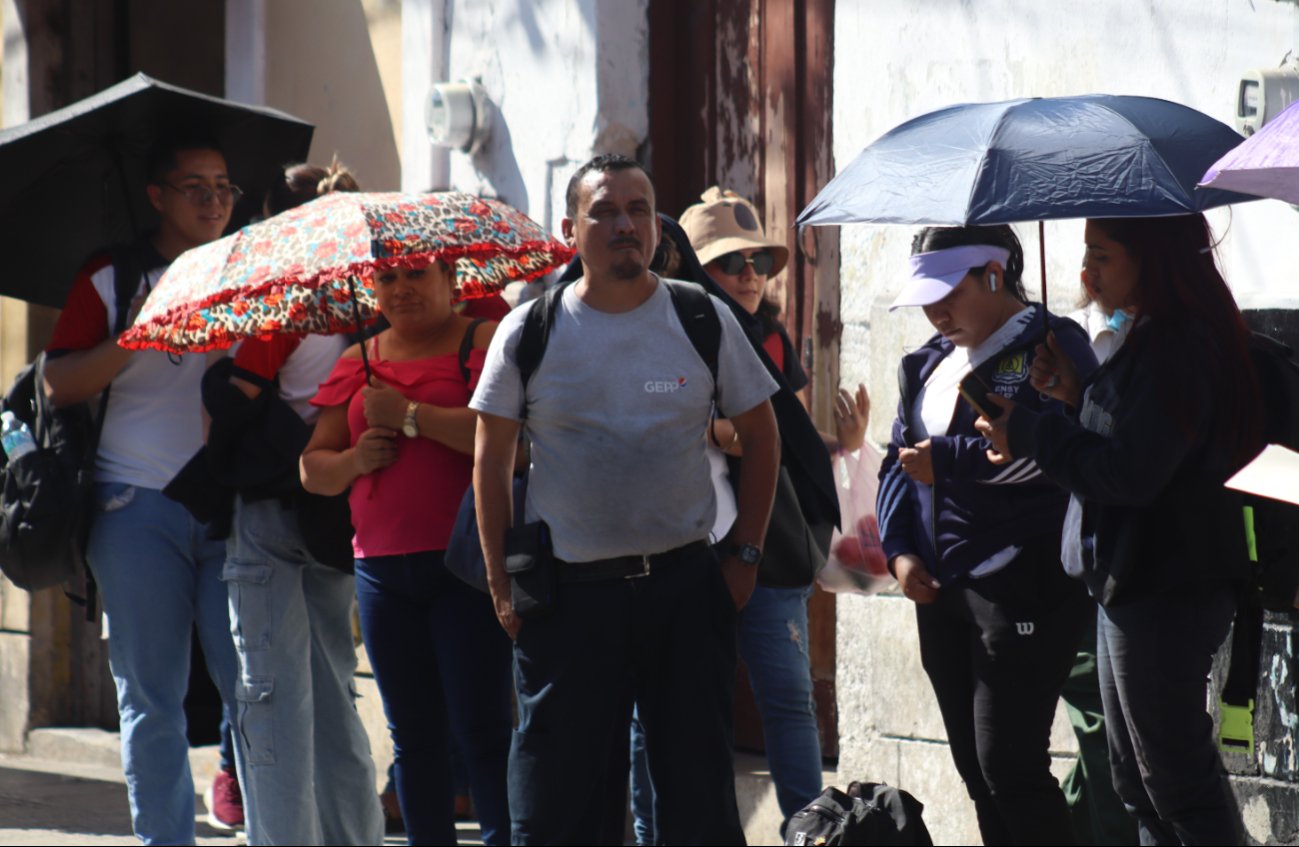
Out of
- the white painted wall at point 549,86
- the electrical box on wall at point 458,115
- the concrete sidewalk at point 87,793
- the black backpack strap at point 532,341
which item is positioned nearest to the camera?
the black backpack strap at point 532,341

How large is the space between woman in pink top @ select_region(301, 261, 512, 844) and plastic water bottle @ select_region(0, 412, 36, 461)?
2.65 ft

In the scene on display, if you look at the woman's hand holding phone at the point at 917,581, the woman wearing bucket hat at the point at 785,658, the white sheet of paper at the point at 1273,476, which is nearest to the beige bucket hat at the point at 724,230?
the woman wearing bucket hat at the point at 785,658

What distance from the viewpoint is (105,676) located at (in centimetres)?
873

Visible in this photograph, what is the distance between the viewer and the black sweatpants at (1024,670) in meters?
4.68

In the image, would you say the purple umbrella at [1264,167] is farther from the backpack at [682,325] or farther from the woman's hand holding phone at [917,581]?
the woman's hand holding phone at [917,581]

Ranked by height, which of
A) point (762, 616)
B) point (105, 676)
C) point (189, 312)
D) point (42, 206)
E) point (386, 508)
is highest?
point (42, 206)

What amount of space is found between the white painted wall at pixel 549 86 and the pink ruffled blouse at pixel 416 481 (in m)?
2.10

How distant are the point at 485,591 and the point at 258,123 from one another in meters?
1.75

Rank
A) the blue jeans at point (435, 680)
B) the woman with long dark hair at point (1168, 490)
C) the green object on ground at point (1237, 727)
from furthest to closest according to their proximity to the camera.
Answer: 1. the blue jeans at point (435, 680)
2. the green object on ground at point (1237, 727)
3. the woman with long dark hair at point (1168, 490)

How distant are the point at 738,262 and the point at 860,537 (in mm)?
890

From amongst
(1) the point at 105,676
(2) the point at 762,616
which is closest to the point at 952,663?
(2) the point at 762,616

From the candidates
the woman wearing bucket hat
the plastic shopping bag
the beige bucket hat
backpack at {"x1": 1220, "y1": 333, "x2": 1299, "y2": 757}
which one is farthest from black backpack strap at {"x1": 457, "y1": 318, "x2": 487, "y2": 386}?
backpack at {"x1": 1220, "y1": 333, "x2": 1299, "y2": 757}

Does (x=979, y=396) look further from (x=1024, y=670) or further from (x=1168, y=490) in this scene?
(x=1024, y=670)

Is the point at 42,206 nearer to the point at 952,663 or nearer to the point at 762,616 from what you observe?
the point at 762,616
